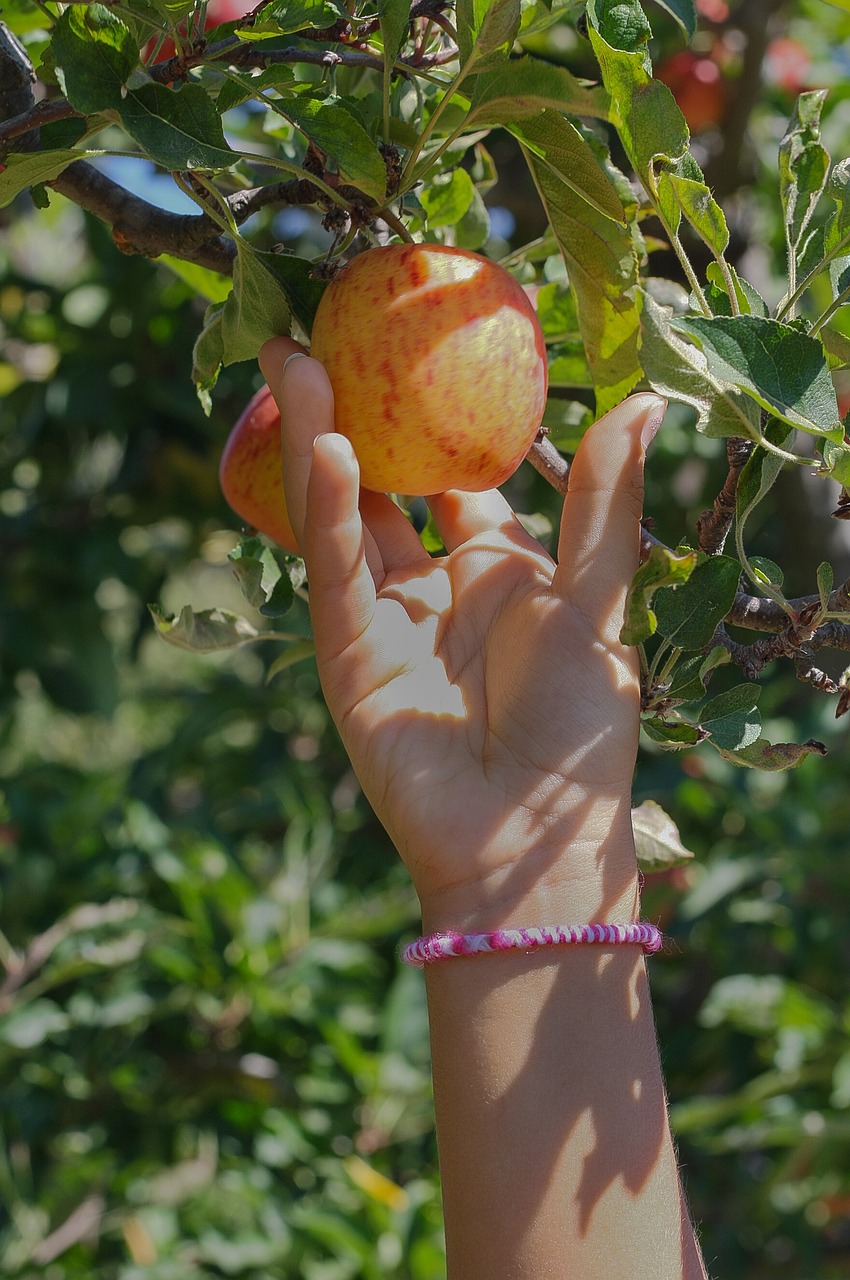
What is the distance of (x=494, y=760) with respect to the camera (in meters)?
0.65

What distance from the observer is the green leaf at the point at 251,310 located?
63 cm

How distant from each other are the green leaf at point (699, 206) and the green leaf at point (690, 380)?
4cm

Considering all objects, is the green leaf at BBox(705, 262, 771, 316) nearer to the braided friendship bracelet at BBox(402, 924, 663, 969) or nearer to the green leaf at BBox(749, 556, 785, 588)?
the green leaf at BBox(749, 556, 785, 588)

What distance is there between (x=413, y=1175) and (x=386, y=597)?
1.58 m

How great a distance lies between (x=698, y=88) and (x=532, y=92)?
1.49 m

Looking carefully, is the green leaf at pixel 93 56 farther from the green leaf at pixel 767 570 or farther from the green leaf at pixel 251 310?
the green leaf at pixel 767 570

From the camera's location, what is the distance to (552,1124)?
0.61m

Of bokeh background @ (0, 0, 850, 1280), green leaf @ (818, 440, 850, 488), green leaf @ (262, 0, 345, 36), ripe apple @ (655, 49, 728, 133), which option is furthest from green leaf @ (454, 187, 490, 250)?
ripe apple @ (655, 49, 728, 133)

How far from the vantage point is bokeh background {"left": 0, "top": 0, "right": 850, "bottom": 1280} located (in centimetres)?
175

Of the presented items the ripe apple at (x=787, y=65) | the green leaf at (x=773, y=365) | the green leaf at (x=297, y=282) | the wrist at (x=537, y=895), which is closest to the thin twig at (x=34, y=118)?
the green leaf at (x=297, y=282)

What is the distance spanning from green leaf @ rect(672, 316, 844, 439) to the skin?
12cm

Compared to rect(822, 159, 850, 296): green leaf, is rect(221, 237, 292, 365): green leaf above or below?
below

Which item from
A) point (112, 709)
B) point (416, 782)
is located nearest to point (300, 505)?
point (416, 782)

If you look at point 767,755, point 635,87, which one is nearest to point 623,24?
point 635,87
